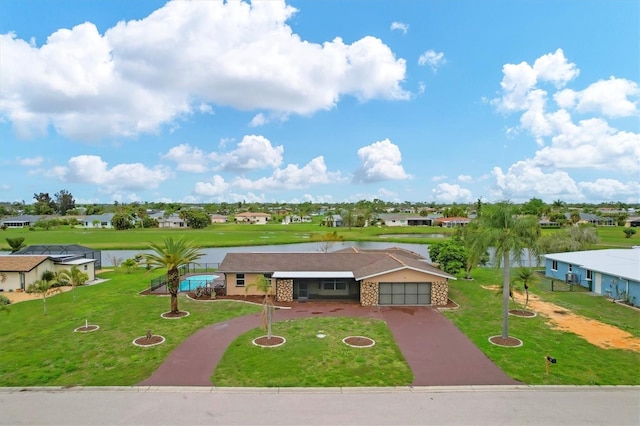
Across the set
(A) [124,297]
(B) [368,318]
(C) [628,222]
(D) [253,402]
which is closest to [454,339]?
(B) [368,318]

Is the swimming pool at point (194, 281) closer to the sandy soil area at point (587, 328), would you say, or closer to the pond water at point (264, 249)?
the pond water at point (264, 249)

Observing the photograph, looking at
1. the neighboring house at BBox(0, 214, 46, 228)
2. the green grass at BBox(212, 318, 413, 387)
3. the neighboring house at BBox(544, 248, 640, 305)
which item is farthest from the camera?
the neighboring house at BBox(0, 214, 46, 228)

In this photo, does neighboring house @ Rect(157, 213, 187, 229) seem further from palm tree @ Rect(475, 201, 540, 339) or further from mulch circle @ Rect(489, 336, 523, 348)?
palm tree @ Rect(475, 201, 540, 339)

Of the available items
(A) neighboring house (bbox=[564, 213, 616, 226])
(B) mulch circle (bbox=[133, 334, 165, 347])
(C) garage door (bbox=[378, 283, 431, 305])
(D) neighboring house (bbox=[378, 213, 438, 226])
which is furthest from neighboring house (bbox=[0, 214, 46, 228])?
(A) neighboring house (bbox=[564, 213, 616, 226])

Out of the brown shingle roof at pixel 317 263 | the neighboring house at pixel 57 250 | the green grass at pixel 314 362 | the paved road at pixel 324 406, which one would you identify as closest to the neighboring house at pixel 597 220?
the brown shingle roof at pixel 317 263

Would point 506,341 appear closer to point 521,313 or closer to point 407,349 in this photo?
point 407,349
